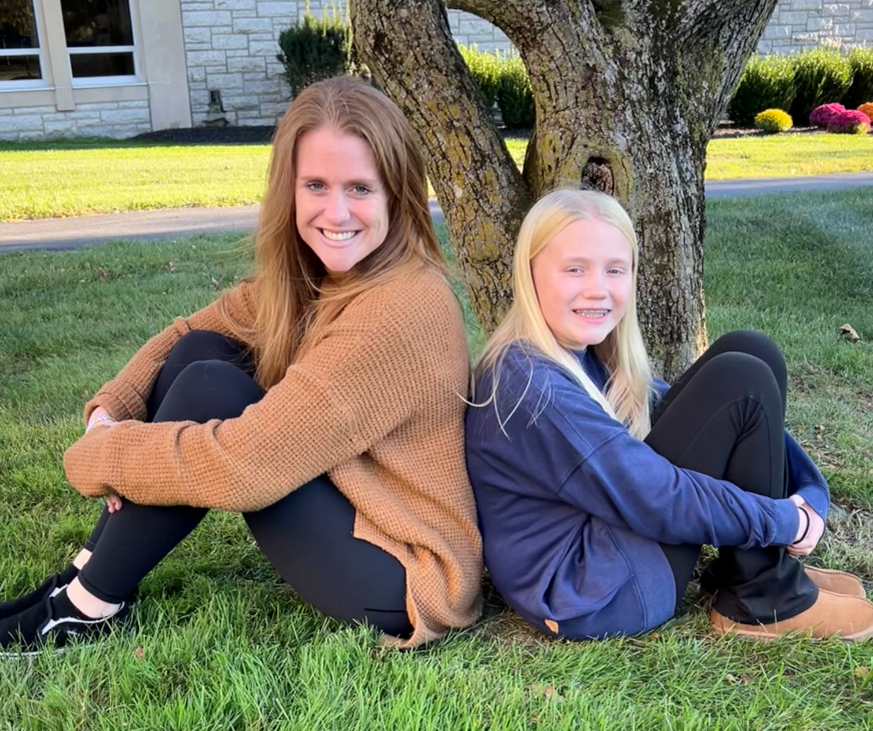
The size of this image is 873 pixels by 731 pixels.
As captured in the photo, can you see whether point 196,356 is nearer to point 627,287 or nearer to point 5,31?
point 627,287

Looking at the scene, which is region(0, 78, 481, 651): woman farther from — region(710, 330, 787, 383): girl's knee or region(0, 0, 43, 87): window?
region(0, 0, 43, 87): window

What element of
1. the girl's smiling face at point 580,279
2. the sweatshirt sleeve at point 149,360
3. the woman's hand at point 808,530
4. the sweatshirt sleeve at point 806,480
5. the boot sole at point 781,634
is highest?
the girl's smiling face at point 580,279

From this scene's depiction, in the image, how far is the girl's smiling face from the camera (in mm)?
2090

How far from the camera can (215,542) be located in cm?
268

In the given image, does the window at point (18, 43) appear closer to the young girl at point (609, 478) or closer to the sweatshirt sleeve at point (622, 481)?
the young girl at point (609, 478)

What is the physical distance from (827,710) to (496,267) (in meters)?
1.73

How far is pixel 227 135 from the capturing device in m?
16.5

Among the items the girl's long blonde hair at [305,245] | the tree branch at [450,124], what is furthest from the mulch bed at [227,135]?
the girl's long blonde hair at [305,245]

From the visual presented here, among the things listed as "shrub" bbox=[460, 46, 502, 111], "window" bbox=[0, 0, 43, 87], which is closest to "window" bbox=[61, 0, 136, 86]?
"window" bbox=[0, 0, 43, 87]

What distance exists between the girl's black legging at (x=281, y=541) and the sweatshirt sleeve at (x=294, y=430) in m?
0.08

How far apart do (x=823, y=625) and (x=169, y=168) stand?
11.4 m

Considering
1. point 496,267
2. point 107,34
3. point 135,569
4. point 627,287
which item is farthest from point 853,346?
point 107,34

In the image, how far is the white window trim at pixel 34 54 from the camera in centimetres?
1590

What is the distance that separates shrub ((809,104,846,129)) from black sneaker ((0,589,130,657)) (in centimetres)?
1855
